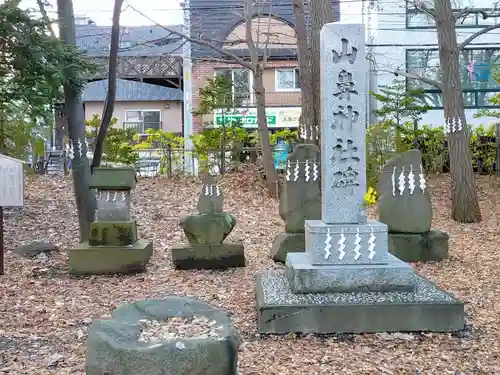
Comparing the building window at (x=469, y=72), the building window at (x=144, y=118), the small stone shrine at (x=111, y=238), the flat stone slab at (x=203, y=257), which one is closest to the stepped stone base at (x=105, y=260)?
the small stone shrine at (x=111, y=238)

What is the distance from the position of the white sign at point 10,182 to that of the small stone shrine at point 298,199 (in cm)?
354

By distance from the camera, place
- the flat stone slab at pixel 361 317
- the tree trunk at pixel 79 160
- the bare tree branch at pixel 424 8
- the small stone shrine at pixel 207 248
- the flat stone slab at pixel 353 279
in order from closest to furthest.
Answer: the flat stone slab at pixel 361 317 < the flat stone slab at pixel 353 279 < the small stone shrine at pixel 207 248 < the tree trunk at pixel 79 160 < the bare tree branch at pixel 424 8

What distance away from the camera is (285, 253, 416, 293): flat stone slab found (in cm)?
537

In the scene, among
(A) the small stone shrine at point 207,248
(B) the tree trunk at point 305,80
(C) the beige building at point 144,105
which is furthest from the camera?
(C) the beige building at point 144,105

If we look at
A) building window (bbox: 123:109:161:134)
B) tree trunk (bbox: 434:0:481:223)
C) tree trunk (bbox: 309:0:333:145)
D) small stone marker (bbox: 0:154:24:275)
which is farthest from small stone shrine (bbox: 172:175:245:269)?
building window (bbox: 123:109:161:134)

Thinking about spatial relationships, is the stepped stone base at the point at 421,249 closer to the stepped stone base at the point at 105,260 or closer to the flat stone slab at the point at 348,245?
the flat stone slab at the point at 348,245

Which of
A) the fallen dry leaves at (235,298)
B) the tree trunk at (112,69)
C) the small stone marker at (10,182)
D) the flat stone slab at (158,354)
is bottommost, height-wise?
the fallen dry leaves at (235,298)

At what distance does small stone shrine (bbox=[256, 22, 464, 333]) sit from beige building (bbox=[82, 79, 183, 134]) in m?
21.4

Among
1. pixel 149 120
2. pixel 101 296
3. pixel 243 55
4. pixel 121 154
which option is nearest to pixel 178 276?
pixel 101 296

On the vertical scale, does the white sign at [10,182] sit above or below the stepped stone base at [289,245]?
above

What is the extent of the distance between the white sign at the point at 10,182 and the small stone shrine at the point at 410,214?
5057 mm

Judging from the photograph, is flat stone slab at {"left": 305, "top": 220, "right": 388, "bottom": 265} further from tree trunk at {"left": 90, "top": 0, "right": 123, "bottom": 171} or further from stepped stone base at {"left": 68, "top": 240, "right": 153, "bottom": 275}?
tree trunk at {"left": 90, "top": 0, "right": 123, "bottom": 171}

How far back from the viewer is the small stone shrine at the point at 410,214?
799cm

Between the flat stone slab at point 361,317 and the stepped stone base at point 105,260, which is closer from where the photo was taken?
the flat stone slab at point 361,317
